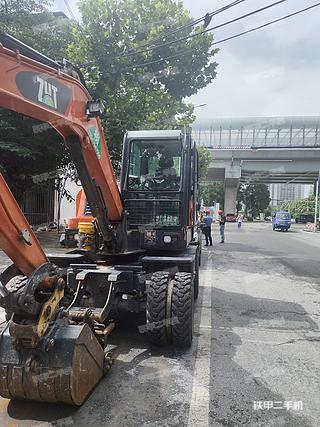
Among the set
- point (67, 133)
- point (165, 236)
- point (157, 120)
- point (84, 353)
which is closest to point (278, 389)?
point (84, 353)

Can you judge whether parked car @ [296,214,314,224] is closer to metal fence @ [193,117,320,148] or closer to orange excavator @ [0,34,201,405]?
metal fence @ [193,117,320,148]

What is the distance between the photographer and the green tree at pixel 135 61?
1430 cm

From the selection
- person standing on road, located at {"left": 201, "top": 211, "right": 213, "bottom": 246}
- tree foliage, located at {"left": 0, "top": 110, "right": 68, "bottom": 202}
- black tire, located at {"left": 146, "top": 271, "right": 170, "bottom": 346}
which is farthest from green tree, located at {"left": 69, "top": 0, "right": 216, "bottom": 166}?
black tire, located at {"left": 146, "top": 271, "right": 170, "bottom": 346}

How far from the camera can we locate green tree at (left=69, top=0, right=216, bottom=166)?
1430 cm

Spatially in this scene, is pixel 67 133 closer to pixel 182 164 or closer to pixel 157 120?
pixel 182 164

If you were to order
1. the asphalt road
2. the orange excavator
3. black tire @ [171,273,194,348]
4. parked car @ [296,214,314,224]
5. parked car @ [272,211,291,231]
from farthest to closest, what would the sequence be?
parked car @ [296,214,314,224] < parked car @ [272,211,291,231] < black tire @ [171,273,194,348] < the asphalt road < the orange excavator

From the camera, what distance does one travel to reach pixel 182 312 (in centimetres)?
499

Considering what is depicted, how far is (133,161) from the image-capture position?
22.5ft

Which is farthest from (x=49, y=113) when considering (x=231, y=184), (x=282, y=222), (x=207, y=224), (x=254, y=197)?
(x=254, y=197)

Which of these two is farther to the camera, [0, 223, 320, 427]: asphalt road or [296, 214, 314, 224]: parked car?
[296, 214, 314, 224]: parked car

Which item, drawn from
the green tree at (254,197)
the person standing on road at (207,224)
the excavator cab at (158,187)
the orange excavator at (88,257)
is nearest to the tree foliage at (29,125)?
the excavator cab at (158,187)

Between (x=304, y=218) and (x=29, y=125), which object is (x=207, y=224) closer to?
(x=29, y=125)

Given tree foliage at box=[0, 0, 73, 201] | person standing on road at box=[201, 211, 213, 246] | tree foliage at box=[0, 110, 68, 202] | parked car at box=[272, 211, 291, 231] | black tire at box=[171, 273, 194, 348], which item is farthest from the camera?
parked car at box=[272, 211, 291, 231]

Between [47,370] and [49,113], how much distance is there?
2.23 m
